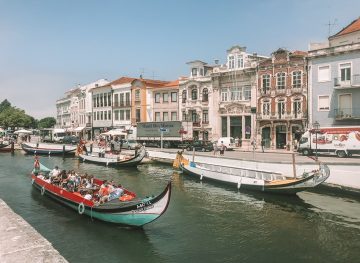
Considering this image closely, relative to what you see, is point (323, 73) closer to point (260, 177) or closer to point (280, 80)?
point (280, 80)

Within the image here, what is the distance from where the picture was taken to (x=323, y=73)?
1866 inches

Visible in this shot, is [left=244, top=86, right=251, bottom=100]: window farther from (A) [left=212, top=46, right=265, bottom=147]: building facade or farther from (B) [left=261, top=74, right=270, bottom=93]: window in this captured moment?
(B) [left=261, top=74, right=270, bottom=93]: window

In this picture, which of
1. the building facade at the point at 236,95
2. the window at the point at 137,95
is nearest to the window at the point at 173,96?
the window at the point at 137,95

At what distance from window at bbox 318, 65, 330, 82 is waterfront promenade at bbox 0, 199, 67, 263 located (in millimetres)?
40568

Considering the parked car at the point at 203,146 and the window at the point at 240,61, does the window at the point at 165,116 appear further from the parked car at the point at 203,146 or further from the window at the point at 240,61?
the window at the point at 240,61

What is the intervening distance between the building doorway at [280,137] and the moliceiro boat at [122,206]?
32.9 metres

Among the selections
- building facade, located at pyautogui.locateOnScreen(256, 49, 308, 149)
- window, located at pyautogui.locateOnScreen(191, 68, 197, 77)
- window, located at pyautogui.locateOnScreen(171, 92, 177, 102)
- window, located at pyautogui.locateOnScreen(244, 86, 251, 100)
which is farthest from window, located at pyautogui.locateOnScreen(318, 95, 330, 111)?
window, located at pyautogui.locateOnScreen(171, 92, 177, 102)

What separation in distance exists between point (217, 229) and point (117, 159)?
26.6m

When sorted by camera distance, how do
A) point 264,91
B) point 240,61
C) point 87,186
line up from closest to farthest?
point 87,186 < point 264,91 < point 240,61

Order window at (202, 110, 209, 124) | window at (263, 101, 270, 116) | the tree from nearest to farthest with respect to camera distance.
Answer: window at (263, 101, 270, 116), window at (202, 110, 209, 124), the tree

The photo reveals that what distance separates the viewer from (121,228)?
65.6 ft

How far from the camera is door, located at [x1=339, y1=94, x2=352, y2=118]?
Answer: 4528cm

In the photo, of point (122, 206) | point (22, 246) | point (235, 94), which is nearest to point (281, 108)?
point (235, 94)

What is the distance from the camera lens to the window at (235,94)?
186ft
